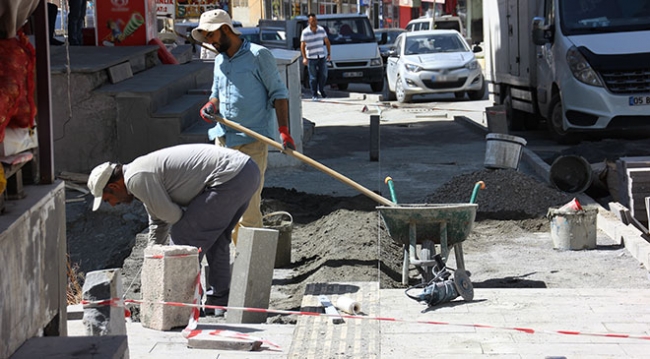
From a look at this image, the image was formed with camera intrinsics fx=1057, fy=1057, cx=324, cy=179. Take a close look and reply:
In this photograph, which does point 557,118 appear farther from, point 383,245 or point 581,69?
point 383,245

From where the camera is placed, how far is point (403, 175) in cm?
1355

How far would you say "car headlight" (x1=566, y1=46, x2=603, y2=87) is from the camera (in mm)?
14648

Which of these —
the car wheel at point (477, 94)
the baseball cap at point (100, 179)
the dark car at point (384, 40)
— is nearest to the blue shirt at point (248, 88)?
the baseball cap at point (100, 179)

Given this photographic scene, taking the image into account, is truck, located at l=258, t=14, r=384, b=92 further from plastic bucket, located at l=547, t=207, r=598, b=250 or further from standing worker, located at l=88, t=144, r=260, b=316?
standing worker, located at l=88, t=144, r=260, b=316

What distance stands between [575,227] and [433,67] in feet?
55.2

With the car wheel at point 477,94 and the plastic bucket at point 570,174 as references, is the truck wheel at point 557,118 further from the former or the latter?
the car wheel at point 477,94

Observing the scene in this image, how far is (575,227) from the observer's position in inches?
349

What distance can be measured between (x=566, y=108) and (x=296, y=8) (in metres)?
45.4

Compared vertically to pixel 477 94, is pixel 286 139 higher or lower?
lower

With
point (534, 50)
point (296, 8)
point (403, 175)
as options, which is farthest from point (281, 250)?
point (296, 8)

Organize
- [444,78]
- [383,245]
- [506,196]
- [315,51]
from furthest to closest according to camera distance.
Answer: [315,51], [444,78], [506,196], [383,245]

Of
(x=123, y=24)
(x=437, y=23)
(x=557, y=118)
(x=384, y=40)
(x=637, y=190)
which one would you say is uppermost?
(x=437, y=23)

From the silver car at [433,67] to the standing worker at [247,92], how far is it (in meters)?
16.9

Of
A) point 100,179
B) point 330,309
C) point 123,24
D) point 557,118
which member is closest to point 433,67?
point 557,118
